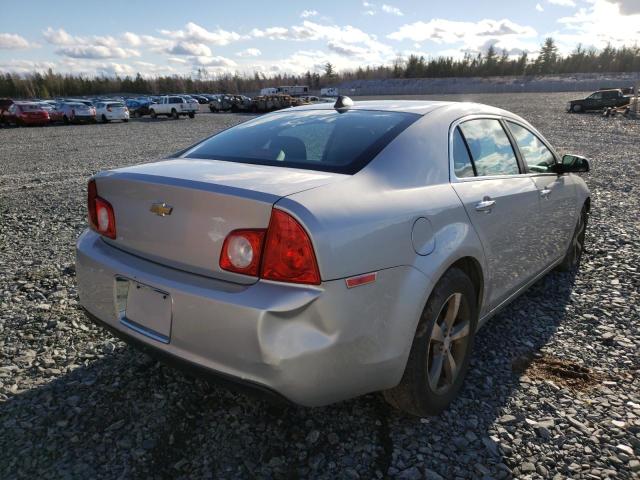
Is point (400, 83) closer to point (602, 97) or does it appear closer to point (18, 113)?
point (602, 97)

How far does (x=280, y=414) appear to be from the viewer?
2523mm

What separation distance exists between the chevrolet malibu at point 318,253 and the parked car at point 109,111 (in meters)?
32.9

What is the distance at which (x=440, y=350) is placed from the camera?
8.19ft

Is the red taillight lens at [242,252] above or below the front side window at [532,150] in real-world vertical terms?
below

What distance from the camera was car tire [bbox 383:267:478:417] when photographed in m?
2.27

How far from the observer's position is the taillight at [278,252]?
5.98ft

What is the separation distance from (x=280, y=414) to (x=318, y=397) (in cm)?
67

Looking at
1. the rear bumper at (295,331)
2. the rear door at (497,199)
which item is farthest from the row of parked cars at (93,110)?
the rear bumper at (295,331)

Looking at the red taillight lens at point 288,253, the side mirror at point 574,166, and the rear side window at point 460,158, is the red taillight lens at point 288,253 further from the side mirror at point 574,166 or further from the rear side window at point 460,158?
the side mirror at point 574,166

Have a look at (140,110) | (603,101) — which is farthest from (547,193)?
(140,110)

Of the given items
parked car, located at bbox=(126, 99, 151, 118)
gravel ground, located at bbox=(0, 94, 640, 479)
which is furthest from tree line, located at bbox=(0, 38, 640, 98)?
gravel ground, located at bbox=(0, 94, 640, 479)

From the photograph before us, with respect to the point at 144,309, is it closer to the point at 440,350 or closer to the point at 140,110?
the point at 440,350

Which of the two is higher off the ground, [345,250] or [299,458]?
[345,250]

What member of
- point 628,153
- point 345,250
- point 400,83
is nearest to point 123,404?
point 345,250
